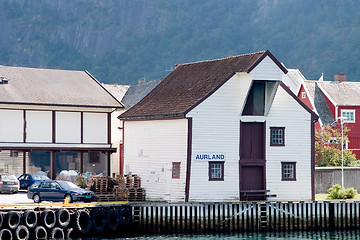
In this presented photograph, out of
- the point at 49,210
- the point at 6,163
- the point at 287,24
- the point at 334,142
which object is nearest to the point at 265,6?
the point at 287,24

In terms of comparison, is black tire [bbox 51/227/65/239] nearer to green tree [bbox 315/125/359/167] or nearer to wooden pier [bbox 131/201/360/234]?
wooden pier [bbox 131/201/360/234]

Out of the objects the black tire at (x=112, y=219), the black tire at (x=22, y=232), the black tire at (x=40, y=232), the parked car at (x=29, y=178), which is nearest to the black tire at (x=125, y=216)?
the black tire at (x=112, y=219)

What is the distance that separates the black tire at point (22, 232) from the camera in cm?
4601

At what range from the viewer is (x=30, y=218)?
4691 cm

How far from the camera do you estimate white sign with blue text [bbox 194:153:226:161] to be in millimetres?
52188

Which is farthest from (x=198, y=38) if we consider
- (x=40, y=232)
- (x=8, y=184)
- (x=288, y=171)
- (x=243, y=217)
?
(x=40, y=232)

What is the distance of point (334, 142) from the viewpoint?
75.2 metres

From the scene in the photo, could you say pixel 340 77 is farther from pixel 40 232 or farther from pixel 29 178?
pixel 40 232

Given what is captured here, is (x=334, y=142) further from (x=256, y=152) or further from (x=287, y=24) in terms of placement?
(x=287, y=24)

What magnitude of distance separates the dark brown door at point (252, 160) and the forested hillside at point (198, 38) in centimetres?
11015

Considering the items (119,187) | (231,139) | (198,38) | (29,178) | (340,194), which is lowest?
(340,194)

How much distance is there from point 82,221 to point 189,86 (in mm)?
12845

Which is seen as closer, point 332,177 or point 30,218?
point 30,218

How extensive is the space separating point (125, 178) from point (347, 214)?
48.2 ft
